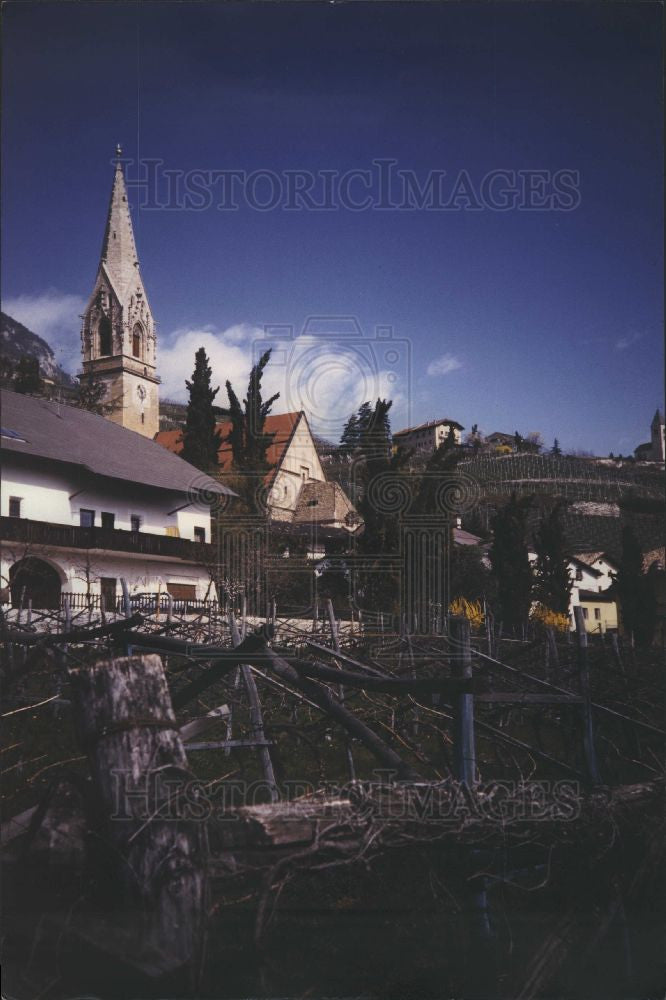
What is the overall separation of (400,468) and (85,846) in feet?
9.58

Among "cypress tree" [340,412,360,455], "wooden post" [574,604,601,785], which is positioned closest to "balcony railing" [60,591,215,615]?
"cypress tree" [340,412,360,455]

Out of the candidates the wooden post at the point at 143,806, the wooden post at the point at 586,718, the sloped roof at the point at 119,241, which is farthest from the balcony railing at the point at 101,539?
the wooden post at the point at 586,718

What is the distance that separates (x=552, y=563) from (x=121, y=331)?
13.7 feet

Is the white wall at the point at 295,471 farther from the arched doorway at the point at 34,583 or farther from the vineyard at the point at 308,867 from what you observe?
the vineyard at the point at 308,867

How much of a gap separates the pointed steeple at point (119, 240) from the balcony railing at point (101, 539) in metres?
1.11

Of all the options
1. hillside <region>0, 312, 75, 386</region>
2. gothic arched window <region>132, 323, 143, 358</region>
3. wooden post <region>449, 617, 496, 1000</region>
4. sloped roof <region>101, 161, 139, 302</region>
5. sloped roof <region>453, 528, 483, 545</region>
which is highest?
sloped roof <region>101, 161, 139, 302</region>

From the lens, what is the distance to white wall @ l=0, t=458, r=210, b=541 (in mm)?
3018

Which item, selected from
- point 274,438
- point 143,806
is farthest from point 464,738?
point 274,438

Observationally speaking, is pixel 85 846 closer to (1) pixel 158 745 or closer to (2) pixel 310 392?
(1) pixel 158 745

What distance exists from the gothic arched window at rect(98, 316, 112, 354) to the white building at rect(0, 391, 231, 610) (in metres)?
0.37

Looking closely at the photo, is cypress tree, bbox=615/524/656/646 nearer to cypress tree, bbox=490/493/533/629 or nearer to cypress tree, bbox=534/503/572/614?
cypress tree, bbox=534/503/572/614

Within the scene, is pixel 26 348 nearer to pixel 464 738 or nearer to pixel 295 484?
pixel 295 484

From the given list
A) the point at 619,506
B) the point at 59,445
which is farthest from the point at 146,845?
the point at 619,506

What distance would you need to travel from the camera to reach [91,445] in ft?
12.7
